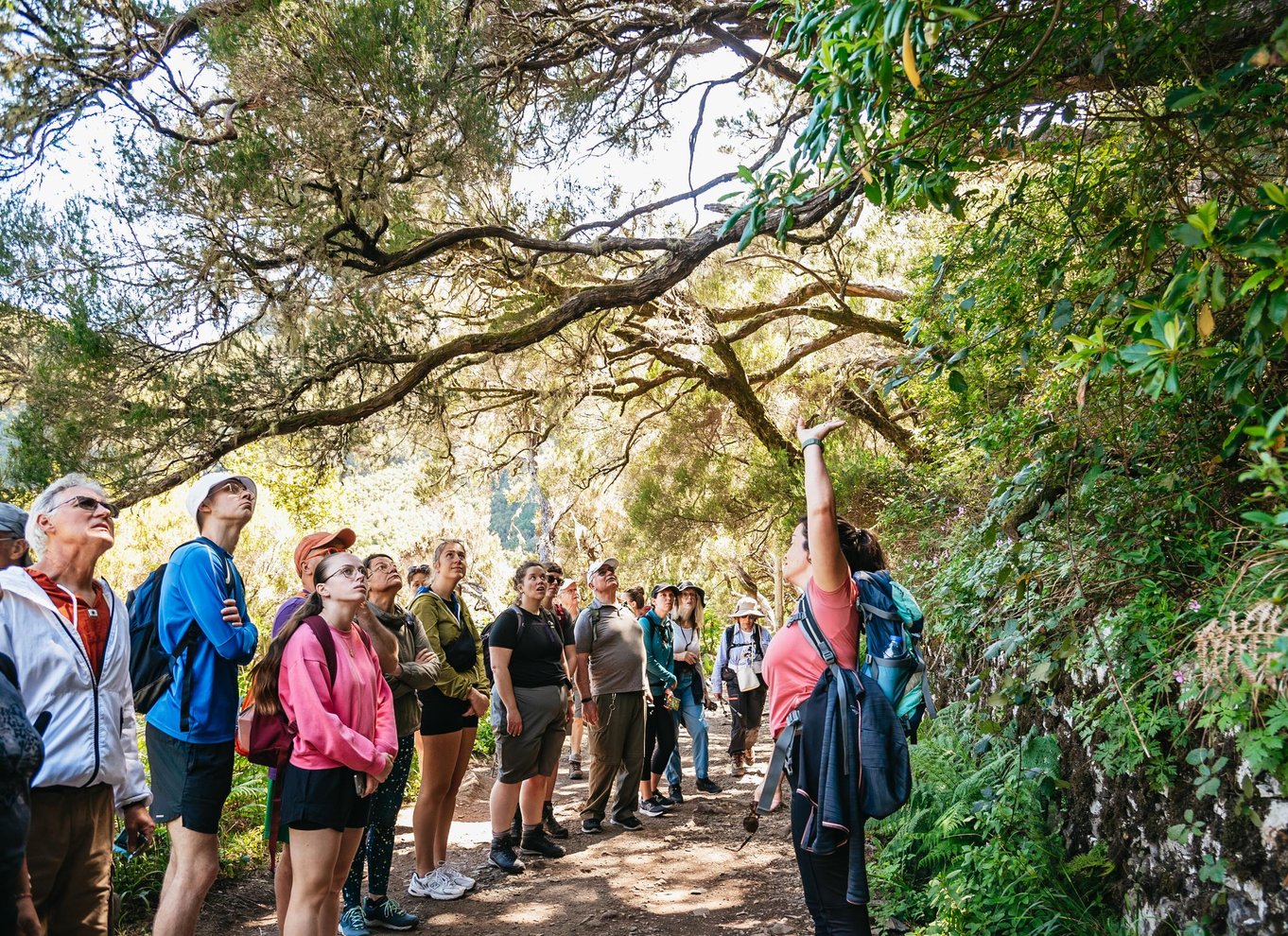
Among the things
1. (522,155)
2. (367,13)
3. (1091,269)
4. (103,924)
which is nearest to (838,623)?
(1091,269)

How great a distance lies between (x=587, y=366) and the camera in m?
10.4

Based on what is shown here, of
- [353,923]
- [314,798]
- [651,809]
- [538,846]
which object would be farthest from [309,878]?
[651,809]

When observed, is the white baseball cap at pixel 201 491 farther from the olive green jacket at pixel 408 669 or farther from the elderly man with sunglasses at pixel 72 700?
the olive green jacket at pixel 408 669

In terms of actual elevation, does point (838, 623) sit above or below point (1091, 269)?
below

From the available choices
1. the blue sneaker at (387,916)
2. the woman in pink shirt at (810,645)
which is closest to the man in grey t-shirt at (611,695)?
the blue sneaker at (387,916)

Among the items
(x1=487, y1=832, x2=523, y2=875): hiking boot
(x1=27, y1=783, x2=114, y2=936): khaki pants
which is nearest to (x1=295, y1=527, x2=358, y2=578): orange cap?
(x1=27, y1=783, x2=114, y2=936): khaki pants

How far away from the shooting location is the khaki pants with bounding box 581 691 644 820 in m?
7.49

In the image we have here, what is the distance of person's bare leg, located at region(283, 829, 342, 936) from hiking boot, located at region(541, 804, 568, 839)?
3570 millimetres

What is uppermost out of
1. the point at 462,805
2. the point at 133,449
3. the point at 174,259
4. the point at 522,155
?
the point at 522,155

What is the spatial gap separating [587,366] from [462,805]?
4810 mm

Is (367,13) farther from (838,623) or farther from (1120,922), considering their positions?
(1120,922)

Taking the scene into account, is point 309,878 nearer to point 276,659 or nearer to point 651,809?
point 276,659

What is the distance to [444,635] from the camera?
5.98 meters

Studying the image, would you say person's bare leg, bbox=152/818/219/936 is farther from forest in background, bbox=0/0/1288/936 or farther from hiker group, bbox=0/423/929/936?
forest in background, bbox=0/0/1288/936
